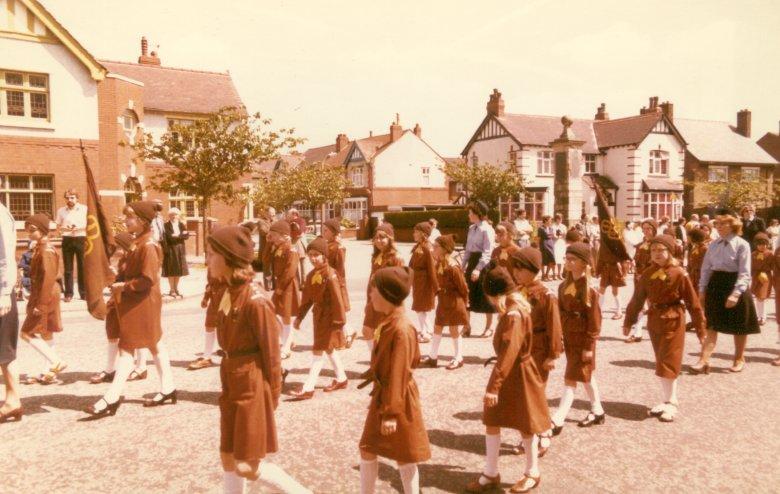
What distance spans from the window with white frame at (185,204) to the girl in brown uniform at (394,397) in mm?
28774

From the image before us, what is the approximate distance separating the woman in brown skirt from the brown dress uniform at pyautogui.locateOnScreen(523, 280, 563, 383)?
1.02ft

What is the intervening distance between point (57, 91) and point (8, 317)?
16463mm

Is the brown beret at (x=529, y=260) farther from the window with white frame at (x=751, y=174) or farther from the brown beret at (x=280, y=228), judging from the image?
the window with white frame at (x=751, y=174)

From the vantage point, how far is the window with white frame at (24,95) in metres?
18.8

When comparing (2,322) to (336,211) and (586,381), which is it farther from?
(336,211)

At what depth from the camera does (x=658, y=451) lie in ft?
16.9

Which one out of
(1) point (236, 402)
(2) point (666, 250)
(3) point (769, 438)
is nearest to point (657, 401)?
(3) point (769, 438)

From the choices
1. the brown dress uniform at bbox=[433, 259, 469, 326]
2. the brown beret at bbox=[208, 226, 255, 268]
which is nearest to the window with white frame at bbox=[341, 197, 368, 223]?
the brown dress uniform at bbox=[433, 259, 469, 326]

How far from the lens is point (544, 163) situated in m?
46.0

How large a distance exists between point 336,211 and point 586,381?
56.7 meters

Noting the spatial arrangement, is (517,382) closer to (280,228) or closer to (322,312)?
(322,312)

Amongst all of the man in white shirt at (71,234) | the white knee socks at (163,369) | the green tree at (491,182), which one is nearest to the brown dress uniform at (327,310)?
the white knee socks at (163,369)

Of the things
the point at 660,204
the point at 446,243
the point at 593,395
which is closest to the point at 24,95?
the point at 446,243

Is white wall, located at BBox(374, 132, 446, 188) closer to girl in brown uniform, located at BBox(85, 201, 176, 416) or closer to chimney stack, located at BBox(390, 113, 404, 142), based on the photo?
chimney stack, located at BBox(390, 113, 404, 142)
